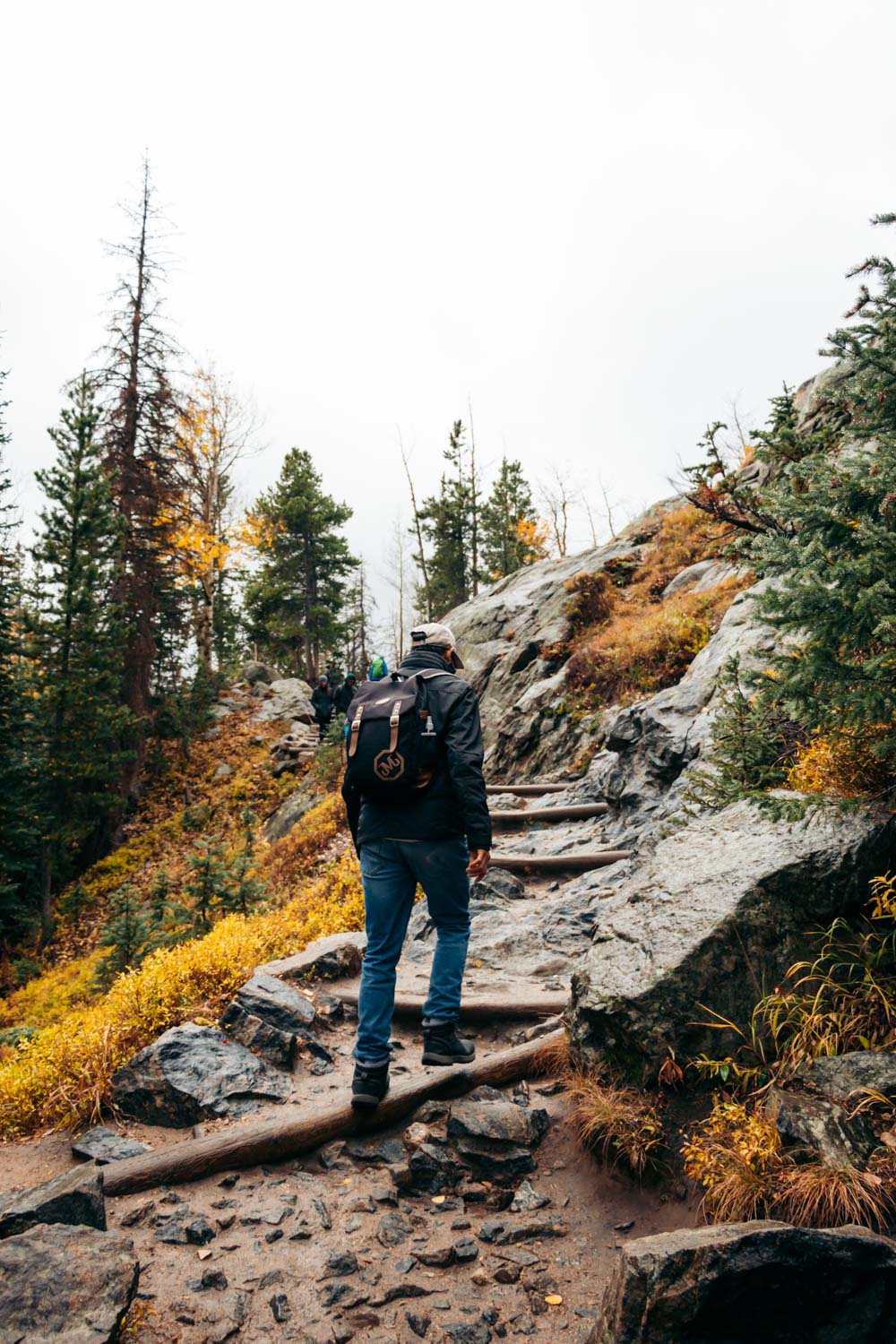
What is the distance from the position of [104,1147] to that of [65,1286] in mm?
1407

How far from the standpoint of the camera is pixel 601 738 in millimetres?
12188

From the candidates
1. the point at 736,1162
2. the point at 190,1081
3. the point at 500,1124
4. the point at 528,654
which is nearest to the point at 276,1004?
the point at 190,1081

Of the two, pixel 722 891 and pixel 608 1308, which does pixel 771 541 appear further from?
pixel 608 1308

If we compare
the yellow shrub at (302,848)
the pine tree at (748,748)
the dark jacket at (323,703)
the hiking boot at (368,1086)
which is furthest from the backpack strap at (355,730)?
the dark jacket at (323,703)

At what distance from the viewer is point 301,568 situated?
34.4 meters

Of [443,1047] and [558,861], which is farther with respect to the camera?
[558,861]

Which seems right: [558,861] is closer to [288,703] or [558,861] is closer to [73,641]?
[73,641]

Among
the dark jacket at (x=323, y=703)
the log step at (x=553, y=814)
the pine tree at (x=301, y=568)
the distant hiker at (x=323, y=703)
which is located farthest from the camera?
the pine tree at (x=301, y=568)

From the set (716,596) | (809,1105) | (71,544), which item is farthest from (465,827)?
(71,544)

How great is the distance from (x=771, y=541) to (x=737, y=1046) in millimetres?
2714

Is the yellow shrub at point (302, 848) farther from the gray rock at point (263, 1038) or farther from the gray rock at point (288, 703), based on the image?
the gray rock at point (288, 703)

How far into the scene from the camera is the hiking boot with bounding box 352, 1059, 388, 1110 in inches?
146

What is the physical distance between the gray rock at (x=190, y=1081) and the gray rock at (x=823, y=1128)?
9.05 ft

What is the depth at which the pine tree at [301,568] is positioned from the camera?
3341cm
